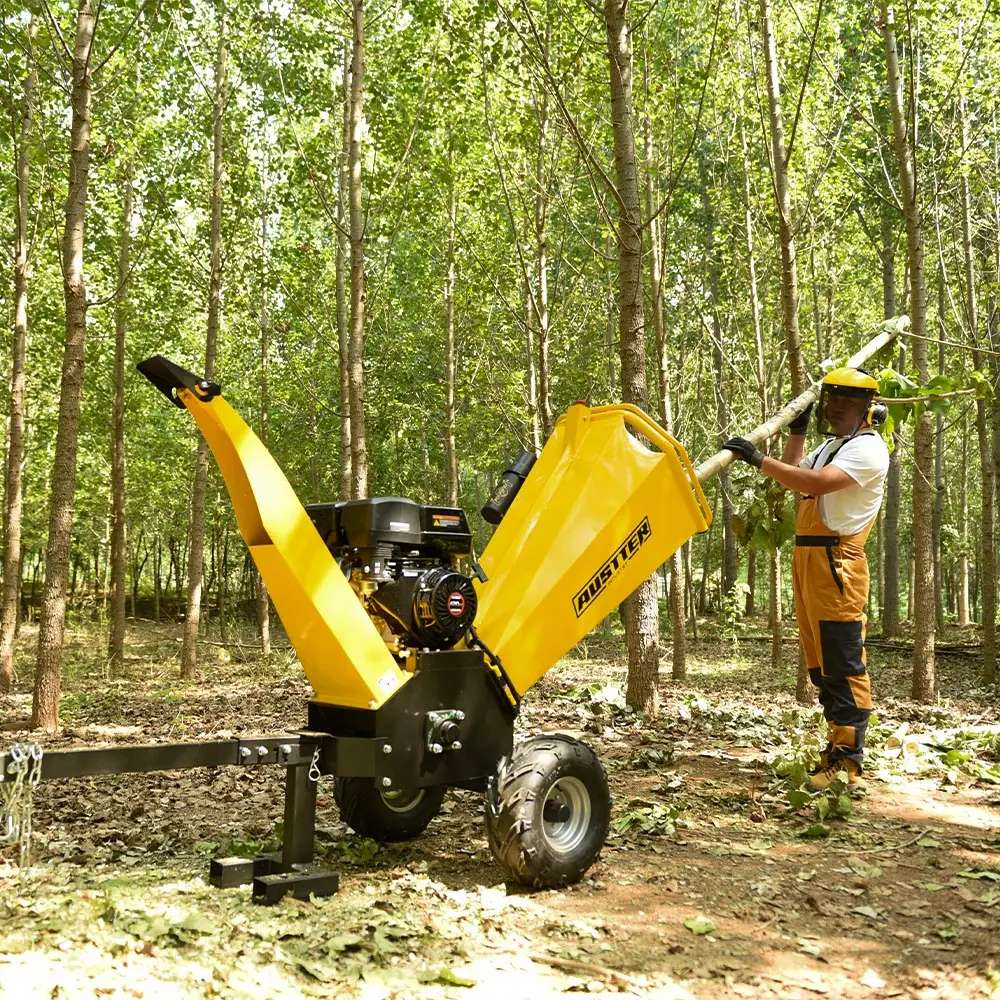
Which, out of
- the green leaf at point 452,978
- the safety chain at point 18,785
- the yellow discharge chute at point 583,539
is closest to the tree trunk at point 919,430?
the yellow discharge chute at point 583,539

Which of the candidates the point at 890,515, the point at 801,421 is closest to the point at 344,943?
the point at 801,421

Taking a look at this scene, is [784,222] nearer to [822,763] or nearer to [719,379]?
[822,763]

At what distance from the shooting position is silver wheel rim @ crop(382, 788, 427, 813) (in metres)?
4.94

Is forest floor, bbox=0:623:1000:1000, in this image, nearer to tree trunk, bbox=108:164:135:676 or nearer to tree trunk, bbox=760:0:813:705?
tree trunk, bbox=760:0:813:705

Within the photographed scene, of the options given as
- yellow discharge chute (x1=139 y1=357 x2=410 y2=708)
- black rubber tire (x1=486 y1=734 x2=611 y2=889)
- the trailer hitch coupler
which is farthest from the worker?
yellow discharge chute (x1=139 y1=357 x2=410 y2=708)

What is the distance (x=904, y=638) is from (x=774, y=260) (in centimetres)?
817

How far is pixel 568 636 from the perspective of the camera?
4.82m

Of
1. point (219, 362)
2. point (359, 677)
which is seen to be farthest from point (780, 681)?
point (219, 362)

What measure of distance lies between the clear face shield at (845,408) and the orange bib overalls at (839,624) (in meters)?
0.48

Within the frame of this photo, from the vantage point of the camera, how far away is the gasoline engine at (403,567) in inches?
174

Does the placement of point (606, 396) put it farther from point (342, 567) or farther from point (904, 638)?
point (342, 567)

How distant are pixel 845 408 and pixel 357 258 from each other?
6.97m

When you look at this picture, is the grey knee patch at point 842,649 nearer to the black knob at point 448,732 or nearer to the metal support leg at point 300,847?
the black knob at point 448,732

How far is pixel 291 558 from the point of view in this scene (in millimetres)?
4102
